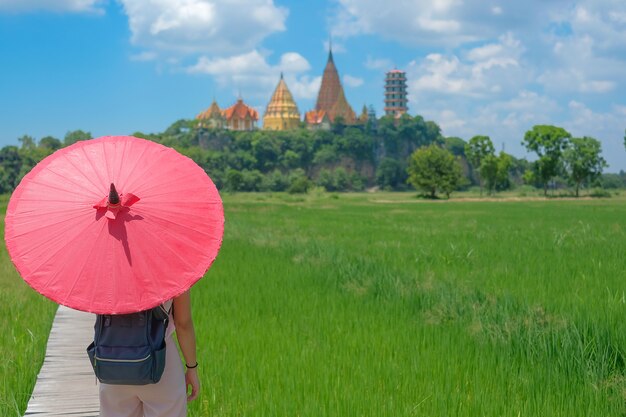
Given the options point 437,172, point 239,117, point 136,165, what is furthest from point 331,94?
point 136,165

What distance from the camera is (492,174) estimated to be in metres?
65.9

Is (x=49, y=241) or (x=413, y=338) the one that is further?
(x=413, y=338)

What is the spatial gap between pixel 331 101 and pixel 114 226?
135991 millimetres

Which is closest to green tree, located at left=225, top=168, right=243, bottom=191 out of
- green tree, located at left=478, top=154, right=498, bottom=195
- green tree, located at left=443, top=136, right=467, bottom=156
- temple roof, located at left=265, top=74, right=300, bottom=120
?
green tree, located at left=478, top=154, right=498, bottom=195

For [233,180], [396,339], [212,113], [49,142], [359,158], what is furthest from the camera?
[212,113]

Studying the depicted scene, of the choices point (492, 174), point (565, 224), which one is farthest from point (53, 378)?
point (492, 174)

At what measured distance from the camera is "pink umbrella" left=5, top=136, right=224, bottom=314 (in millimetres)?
2219

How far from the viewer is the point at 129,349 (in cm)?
221

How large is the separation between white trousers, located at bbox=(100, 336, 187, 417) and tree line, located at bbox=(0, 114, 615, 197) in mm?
59839

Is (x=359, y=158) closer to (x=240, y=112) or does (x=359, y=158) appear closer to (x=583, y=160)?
(x=240, y=112)

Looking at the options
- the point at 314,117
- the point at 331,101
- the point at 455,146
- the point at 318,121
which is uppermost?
the point at 331,101

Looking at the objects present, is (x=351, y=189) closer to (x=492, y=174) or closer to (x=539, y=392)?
(x=492, y=174)

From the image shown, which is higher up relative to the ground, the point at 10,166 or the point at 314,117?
the point at 314,117

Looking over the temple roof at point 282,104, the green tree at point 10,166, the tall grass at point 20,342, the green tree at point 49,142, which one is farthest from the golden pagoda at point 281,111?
the tall grass at point 20,342
